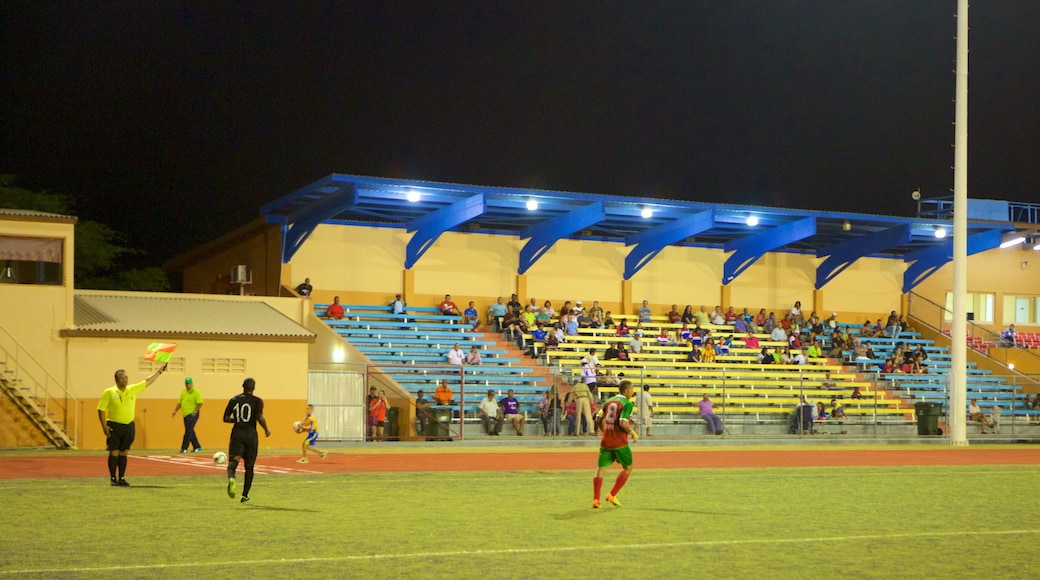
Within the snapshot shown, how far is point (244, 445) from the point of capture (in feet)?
49.3

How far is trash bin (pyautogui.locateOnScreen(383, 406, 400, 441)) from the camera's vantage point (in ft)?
100

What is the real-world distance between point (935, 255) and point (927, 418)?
1162 centimetres

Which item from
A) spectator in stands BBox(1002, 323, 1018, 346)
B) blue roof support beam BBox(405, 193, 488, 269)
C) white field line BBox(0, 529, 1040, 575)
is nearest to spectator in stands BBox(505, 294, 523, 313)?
blue roof support beam BBox(405, 193, 488, 269)

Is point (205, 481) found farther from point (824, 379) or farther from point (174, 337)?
point (824, 379)

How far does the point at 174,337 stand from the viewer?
28.6 meters

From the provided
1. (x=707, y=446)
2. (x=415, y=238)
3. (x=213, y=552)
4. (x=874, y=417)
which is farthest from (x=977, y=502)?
(x=415, y=238)

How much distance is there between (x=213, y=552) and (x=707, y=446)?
22133 millimetres

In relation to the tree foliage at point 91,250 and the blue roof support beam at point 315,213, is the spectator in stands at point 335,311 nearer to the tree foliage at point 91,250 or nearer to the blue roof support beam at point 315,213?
the blue roof support beam at point 315,213

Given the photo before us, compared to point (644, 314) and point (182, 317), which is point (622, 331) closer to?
point (644, 314)

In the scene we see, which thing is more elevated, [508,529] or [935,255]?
[935,255]

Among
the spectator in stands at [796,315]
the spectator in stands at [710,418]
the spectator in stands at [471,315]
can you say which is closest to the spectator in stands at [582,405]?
the spectator in stands at [710,418]

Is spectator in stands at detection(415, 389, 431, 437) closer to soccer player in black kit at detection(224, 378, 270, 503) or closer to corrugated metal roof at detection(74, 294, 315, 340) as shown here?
corrugated metal roof at detection(74, 294, 315, 340)

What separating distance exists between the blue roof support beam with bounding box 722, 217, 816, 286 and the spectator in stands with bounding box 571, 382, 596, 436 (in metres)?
11.6

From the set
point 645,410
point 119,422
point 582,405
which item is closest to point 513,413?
point 582,405
